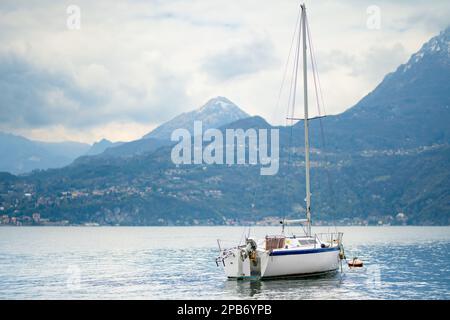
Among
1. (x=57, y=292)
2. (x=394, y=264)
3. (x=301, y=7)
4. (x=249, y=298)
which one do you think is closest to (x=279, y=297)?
(x=249, y=298)

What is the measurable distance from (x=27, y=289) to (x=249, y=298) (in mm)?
18873

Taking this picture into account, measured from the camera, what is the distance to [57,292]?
162 ft

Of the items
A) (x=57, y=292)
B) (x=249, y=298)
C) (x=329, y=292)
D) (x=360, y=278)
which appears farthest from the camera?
(x=360, y=278)

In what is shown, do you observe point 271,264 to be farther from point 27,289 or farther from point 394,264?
point 394,264

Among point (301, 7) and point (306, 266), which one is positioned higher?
point (301, 7)

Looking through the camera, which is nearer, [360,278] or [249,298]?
[249,298]

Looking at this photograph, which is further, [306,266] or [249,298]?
[306,266]

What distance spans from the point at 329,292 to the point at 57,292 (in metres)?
19.5

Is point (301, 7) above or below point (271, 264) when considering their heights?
above
